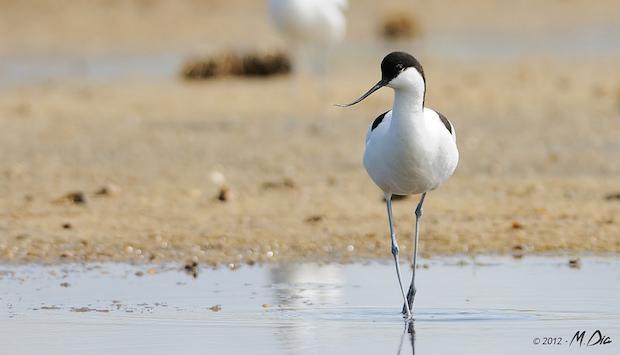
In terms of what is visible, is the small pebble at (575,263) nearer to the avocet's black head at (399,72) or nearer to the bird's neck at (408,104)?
the bird's neck at (408,104)

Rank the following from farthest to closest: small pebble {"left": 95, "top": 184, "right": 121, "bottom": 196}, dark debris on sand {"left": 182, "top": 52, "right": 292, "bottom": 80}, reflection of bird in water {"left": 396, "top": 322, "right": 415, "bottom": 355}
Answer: dark debris on sand {"left": 182, "top": 52, "right": 292, "bottom": 80}, small pebble {"left": 95, "top": 184, "right": 121, "bottom": 196}, reflection of bird in water {"left": 396, "top": 322, "right": 415, "bottom": 355}

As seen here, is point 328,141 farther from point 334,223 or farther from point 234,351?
point 234,351

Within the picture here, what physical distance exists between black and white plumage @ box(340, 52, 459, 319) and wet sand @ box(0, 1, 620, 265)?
159 cm

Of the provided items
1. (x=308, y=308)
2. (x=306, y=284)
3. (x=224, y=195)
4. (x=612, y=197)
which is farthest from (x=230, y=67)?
(x=308, y=308)

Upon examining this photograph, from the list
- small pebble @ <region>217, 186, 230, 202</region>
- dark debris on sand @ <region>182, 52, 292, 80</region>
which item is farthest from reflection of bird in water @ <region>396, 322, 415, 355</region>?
dark debris on sand @ <region>182, 52, 292, 80</region>

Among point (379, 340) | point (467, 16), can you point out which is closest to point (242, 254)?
point (379, 340)

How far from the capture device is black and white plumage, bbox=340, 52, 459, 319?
20.2 ft

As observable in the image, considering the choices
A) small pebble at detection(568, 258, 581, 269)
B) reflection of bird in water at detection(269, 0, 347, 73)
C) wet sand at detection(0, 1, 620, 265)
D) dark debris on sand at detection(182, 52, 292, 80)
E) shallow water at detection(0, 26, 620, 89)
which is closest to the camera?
small pebble at detection(568, 258, 581, 269)

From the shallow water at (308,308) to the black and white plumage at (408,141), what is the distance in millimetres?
358

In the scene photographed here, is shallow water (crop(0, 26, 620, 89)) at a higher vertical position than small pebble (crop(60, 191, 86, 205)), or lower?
higher

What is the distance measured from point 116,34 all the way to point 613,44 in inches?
299

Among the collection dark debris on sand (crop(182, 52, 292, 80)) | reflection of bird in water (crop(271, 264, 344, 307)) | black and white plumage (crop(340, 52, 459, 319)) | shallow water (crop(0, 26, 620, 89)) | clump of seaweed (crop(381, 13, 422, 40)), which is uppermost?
clump of seaweed (crop(381, 13, 422, 40))

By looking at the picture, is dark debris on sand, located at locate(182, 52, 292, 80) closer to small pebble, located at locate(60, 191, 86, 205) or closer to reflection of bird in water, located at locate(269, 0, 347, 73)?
reflection of bird in water, located at locate(269, 0, 347, 73)

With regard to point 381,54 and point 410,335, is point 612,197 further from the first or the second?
point 381,54
